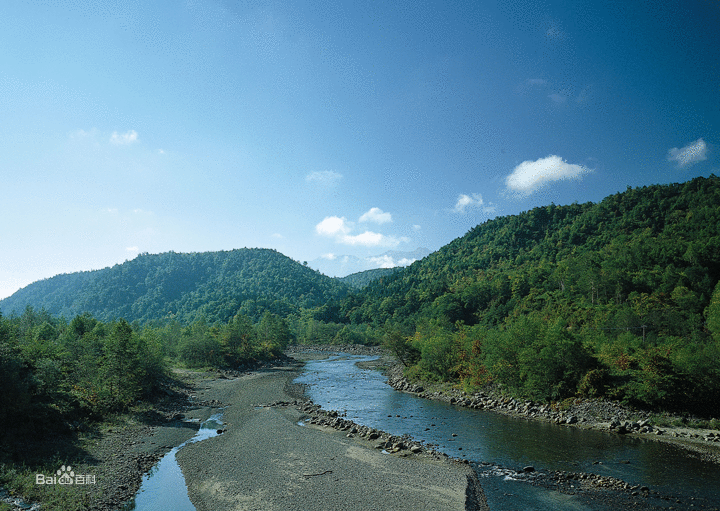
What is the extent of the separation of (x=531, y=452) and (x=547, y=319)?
42.4 metres

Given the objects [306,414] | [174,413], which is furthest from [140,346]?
[306,414]

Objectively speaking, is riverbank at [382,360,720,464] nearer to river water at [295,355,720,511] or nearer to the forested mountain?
river water at [295,355,720,511]

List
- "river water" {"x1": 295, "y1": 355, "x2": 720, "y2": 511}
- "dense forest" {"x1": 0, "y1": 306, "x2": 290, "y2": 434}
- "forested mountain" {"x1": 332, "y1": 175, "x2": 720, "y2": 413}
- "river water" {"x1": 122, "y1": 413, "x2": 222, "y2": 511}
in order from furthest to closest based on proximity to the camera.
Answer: "forested mountain" {"x1": 332, "y1": 175, "x2": 720, "y2": 413} → "dense forest" {"x1": 0, "y1": 306, "x2": 290, "y2": 434} → "river water" {"x1": 295, "y1": 355, "x2": 720, "y2": 511} → "river water" {"x1": 122, "y1": 413, "x2": 222, "y2": 511}

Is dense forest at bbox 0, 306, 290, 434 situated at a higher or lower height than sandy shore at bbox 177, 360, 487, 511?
higher

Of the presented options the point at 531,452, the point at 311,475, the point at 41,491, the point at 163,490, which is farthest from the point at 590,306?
the point at 41,491

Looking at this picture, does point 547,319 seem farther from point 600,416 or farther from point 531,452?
point 531,452

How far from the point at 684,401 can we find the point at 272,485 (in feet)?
115

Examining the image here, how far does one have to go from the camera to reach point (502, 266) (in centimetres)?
15112

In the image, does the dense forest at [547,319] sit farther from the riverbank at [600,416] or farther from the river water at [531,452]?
the river water at [531,452]

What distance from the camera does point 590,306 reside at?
7106 centimetres

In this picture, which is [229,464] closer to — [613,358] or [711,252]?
[613,358]

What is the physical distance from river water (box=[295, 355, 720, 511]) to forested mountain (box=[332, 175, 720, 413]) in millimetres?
7435

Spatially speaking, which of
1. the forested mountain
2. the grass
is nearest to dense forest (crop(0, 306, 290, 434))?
the grass

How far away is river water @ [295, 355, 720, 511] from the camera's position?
760 inches
